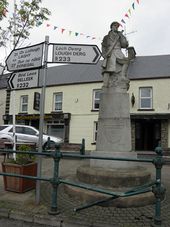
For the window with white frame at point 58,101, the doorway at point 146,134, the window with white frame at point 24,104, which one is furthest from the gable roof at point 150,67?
the window with white frame at point 24,104

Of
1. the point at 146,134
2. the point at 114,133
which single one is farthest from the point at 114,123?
the point at 146,134

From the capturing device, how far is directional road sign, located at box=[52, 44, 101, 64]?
180 inches

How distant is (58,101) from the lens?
20734 mm

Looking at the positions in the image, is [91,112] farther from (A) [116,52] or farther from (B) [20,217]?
(B) [20,217]

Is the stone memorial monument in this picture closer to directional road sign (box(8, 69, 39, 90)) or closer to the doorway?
directional road sign (box(8, 69, 39, 90))

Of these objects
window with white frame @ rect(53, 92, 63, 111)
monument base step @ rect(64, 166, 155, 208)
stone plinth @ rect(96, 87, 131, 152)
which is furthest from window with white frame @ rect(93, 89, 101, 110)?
monument base step @ rect(64, 166, 155, 208)

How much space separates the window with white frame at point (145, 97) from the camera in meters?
17.7

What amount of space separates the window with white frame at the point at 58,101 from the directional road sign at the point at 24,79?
51.7 feet

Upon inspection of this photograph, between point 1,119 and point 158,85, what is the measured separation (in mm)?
15005

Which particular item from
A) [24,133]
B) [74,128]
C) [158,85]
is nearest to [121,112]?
[24,133]

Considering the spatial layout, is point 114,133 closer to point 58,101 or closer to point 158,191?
point 158,191

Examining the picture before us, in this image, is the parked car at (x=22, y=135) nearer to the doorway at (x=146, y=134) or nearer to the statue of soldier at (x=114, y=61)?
the doorway at (x=146, y=134)

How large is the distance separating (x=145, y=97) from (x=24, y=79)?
46.6ft

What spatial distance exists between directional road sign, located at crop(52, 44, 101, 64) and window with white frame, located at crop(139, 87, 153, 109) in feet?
45.2
